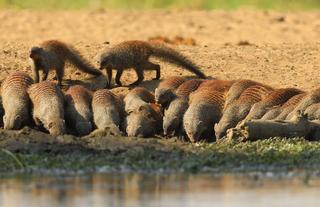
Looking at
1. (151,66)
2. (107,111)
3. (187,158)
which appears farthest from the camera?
(151,66)

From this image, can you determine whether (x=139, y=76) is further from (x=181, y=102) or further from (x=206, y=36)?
(x=206, y=36)

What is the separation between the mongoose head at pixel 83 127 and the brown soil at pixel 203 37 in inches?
66.3

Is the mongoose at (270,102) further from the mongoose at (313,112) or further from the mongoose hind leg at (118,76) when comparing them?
the mongoose hind leg at (118,76)

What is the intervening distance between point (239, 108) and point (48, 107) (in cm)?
208

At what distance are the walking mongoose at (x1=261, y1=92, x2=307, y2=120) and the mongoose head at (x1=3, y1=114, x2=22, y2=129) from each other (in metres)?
2.66

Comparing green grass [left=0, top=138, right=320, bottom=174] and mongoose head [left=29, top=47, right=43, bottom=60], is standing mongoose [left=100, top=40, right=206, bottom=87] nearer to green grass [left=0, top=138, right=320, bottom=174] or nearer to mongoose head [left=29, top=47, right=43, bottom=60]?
mongoose head [left=29, top=47, right=43, bottom=60]

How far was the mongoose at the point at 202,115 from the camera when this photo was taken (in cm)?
1452

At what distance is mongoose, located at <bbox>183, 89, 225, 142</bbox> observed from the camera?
1452cm

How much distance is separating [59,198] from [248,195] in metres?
1.57

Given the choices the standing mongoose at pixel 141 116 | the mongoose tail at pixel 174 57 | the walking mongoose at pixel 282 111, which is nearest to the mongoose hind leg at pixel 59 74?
the mongoose tail at pixel 174 57

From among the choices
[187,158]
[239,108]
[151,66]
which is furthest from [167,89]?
[187,158]

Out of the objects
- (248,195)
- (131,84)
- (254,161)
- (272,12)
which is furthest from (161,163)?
(272,12)

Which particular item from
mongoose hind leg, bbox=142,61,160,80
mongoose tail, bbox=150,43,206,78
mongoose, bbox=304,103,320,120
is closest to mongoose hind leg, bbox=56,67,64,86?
mongoose hind leg, bbox=142,61,160,80

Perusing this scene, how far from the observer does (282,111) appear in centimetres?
1442
